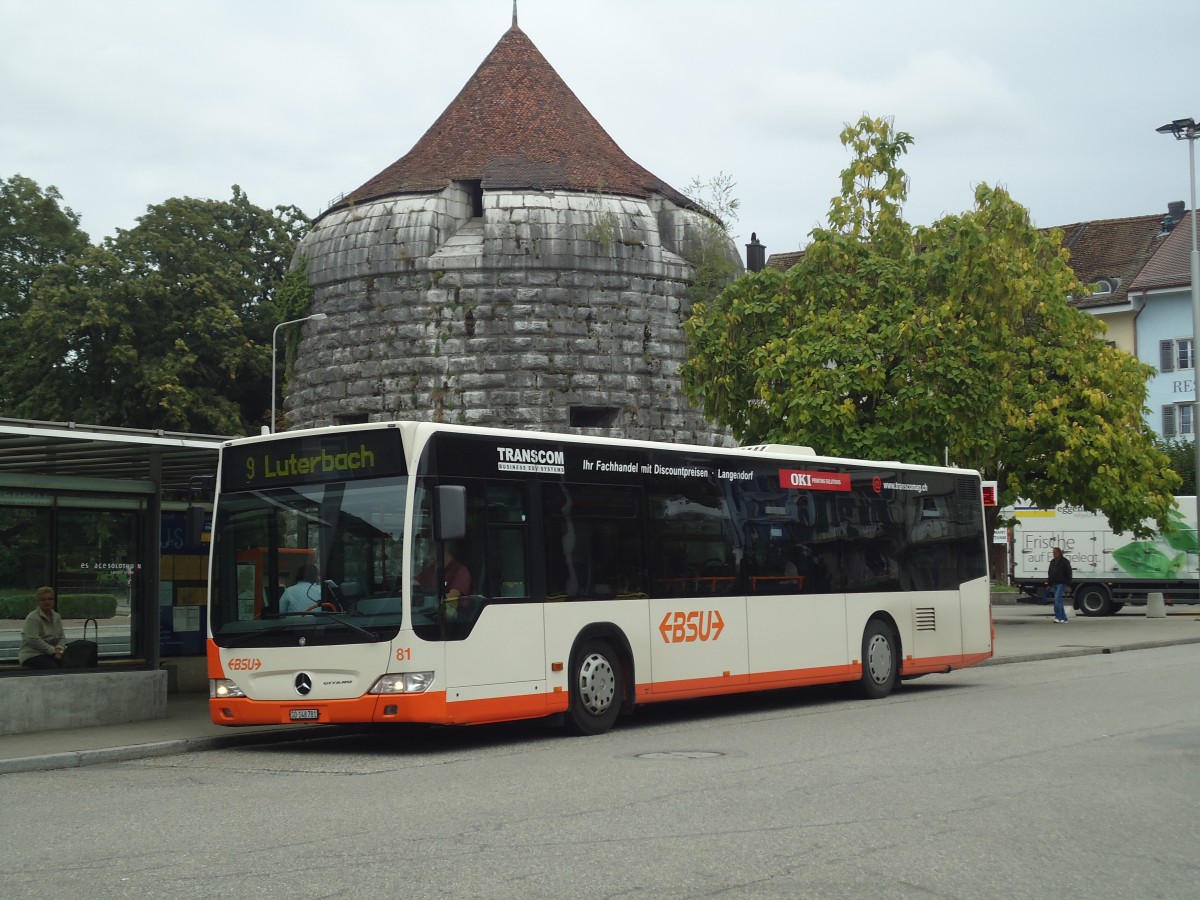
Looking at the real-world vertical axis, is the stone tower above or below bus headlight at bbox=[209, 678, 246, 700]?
above

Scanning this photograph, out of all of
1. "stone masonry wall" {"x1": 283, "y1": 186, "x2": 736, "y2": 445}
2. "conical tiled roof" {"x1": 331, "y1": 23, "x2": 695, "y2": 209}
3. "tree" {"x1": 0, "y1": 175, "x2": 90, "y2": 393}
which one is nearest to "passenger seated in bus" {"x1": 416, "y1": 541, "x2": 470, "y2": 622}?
"stone masonry wall" {"x1": 283, "y1": 186, "x2": 736, "y2": 445}

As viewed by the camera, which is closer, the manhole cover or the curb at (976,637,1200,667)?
the manhole cover

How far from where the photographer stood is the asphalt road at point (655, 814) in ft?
22.5

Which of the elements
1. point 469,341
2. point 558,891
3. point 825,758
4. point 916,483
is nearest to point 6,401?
point 469,341

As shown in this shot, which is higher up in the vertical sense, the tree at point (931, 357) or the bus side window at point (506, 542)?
the tree at point (931, 357)

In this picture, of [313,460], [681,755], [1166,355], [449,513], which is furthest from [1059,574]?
[1166,355]

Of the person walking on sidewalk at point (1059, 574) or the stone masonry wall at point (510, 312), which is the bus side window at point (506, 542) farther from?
the stone masonry wall at point (510, 312)

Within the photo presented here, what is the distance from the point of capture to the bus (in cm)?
1268

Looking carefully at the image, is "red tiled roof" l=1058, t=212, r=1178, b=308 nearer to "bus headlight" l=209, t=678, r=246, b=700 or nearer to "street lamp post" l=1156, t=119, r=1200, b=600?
"street lamp post" l=1156, t=119, r=1200, b=600

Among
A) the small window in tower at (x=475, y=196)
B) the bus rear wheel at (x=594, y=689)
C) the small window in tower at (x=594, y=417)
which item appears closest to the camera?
the bus rear wheel at (x=594, y=689)

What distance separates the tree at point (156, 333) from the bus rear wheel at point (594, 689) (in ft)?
129

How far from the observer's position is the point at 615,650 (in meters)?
14.5

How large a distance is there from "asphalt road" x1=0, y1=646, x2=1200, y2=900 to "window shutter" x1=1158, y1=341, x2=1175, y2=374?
52307 mm

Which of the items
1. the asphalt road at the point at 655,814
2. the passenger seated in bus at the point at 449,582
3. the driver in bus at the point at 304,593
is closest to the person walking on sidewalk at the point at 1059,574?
the asphalt road at the point at 655,814
